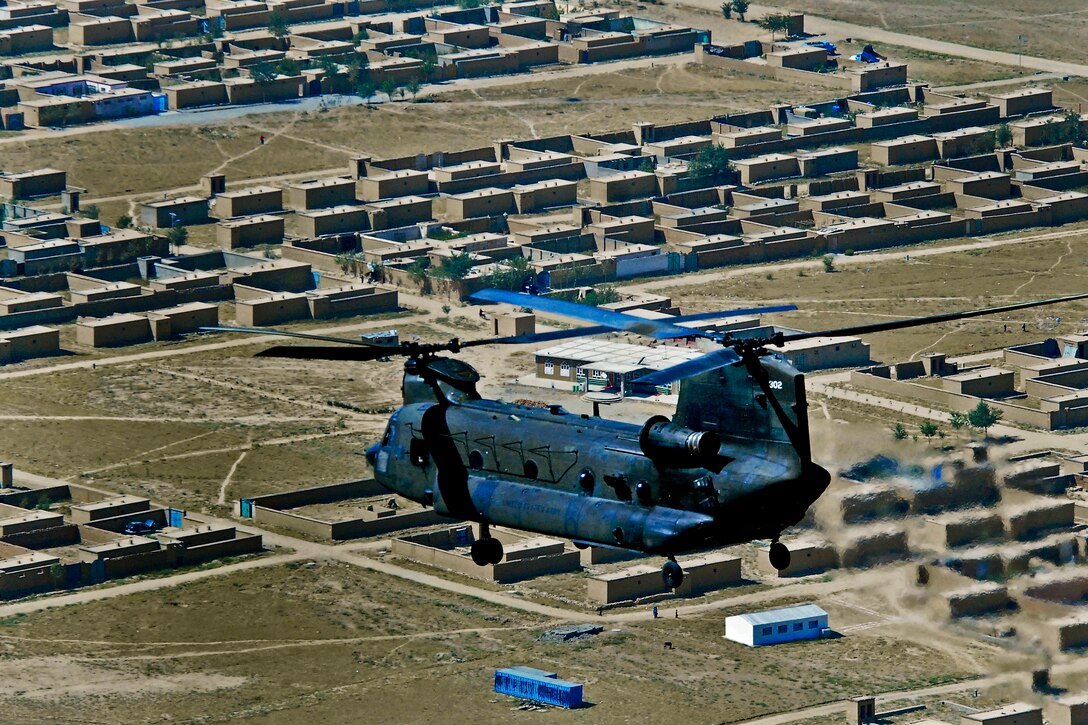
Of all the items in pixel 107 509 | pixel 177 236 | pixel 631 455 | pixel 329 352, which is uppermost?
pixel 329 352

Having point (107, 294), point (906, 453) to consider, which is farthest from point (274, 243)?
point (906, 453)

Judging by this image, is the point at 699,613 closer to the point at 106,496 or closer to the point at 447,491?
the point at 106,496

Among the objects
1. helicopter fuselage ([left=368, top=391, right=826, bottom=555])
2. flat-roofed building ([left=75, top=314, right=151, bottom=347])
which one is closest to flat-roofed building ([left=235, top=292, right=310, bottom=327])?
flat-roofed building ([left=75, top=314, right=151, bottom=347])

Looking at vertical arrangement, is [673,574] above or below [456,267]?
above

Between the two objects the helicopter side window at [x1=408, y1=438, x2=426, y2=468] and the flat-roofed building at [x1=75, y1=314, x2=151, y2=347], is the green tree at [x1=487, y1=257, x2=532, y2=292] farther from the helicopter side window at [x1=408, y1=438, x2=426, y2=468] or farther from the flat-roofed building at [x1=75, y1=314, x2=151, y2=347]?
the helicopter side window at [x1=408, y1=438, x2=426, y2=468]

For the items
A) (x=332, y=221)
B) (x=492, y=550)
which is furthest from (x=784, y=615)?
(x=332, y=221)

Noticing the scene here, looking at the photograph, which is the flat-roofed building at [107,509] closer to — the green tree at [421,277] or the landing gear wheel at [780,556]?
the green tree at [421,277]

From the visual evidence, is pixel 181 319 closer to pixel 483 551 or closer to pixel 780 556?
pixel 483 551
